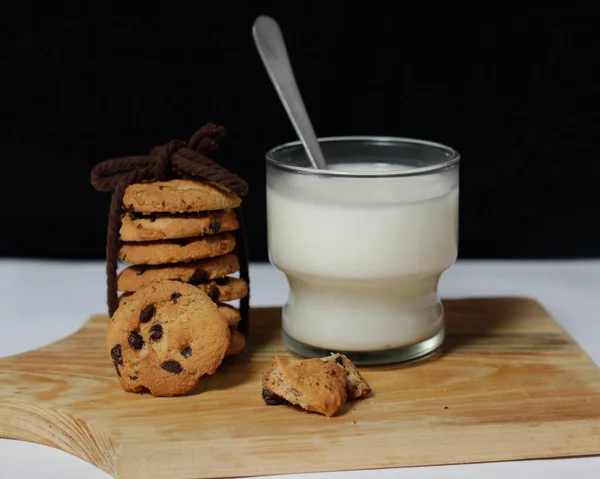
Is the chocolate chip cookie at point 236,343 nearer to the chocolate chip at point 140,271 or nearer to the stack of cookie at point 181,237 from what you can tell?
the stack of cookie at point 181,237

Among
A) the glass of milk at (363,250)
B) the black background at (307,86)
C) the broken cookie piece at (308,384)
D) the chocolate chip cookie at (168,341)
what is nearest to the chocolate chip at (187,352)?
the chocolate chip cookie at (168,341)

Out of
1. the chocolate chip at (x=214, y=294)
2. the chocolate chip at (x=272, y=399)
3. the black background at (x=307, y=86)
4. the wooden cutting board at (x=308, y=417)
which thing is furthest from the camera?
the black background at (x=307, y=86)

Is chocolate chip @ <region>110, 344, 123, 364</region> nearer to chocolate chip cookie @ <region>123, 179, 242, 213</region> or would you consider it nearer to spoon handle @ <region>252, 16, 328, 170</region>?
chocolate chip cookie @ <region>123, 179, 242, 213</region>

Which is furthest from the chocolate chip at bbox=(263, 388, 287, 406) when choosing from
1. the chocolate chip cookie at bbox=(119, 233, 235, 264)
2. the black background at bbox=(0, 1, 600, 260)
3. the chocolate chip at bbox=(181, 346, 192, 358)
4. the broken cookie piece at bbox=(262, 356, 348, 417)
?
the black background at bbox=(0, 1, 600, 260)

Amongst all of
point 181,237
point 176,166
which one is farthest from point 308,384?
point 176,166

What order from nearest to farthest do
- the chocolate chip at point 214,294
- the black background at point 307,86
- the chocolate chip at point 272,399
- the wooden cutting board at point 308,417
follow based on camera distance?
1. the wooden cutting board at point 308,417
2. the chocolate chip at point 272,399
3. the chocolate chip at point 214,294
4. the black background at point 307,86

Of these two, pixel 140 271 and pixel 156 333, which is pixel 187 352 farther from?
pixel 140 271
